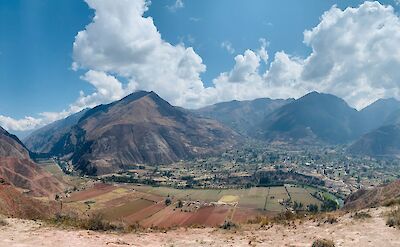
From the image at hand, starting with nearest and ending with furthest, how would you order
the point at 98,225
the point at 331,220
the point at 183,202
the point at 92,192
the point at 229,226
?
1. the point at 98,225
2. the point at 331,220
3. the point at 229,226
4. the point at 183,202
5. the point at 92,192

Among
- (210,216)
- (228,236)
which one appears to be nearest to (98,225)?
(228,236)

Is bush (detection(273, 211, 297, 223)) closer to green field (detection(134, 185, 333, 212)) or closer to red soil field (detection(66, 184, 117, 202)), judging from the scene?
green field (detection(134, 185, 333, 212))

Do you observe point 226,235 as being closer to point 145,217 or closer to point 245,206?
point 145,217

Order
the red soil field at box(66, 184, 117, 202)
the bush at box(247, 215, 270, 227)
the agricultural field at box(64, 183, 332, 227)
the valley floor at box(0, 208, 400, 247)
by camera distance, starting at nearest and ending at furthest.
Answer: the valley floor at box(0, 208, 400, 247) → the bush at box(247, 215, 270, 227) → the agricultural field at box(64, 183, 332, 227) → the red soil field at box(66, 184, 117, 202)

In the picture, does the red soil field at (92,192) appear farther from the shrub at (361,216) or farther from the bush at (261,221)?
the shrub at (361,216)

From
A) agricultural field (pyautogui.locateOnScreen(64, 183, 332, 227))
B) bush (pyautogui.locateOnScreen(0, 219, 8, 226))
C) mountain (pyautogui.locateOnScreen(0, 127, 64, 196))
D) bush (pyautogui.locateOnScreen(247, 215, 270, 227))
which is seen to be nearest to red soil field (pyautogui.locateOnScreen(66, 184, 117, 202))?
agricultural field (pyautogui.locateOnScreen(64, 183, 332, 227))

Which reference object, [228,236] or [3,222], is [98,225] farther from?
[228,236]
